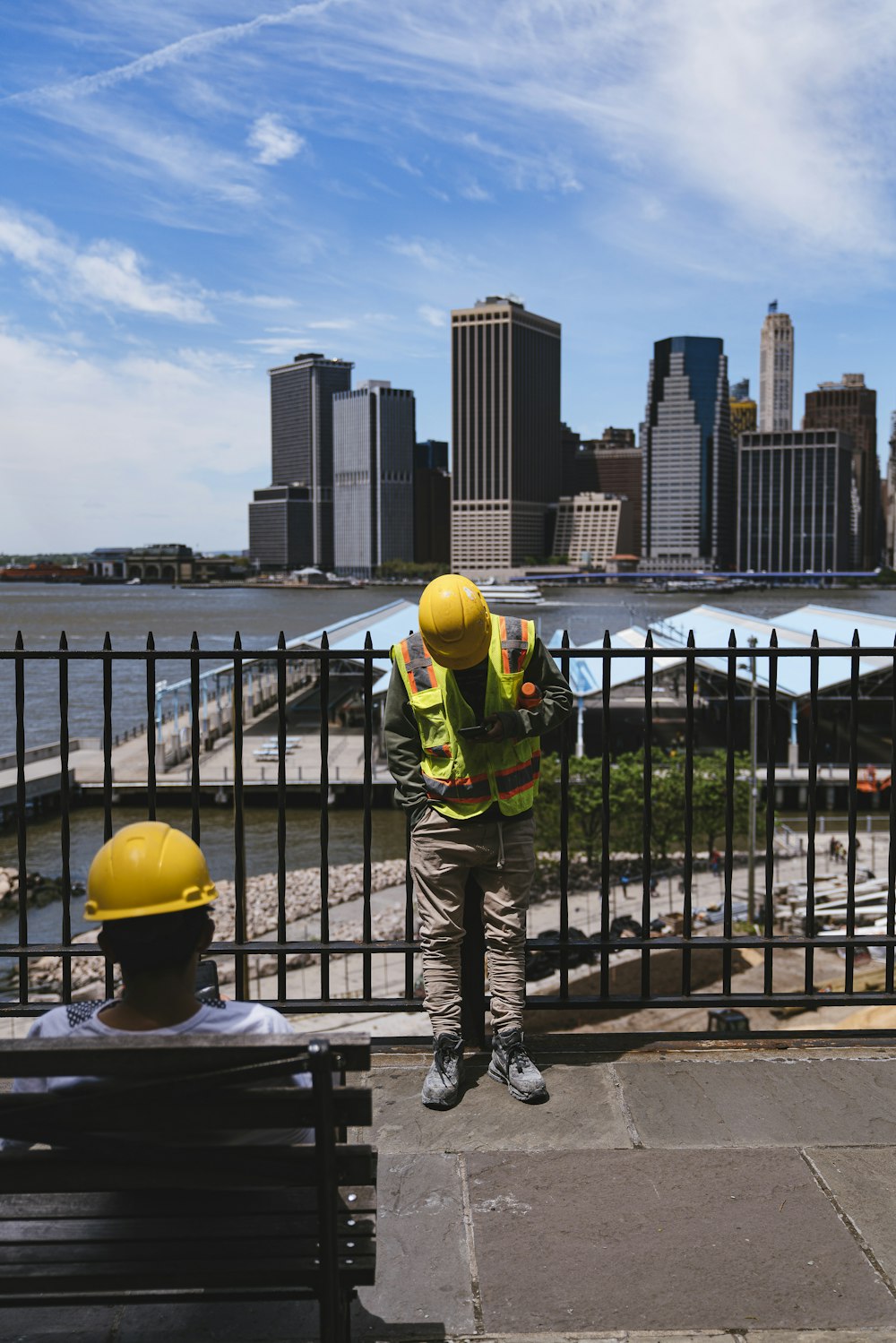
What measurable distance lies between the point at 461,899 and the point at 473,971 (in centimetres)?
46

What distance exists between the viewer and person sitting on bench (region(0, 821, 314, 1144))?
7.36 feet

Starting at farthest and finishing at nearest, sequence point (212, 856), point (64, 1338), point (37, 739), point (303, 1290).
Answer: point (37, 739) → point (212, 856) → point (64, 1338) → point (303, 1290)

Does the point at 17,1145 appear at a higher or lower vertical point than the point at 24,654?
lower

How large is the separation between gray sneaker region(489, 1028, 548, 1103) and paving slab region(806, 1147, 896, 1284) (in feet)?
2.97

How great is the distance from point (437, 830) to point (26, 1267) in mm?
2172

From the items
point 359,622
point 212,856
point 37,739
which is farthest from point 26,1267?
point 359,622

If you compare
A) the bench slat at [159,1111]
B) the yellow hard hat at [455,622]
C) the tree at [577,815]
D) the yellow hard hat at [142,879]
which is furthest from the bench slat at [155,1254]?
the tree at [577,815]

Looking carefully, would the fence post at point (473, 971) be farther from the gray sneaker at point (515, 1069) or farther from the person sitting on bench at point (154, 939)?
the person sitting on bench at point (154, 939)

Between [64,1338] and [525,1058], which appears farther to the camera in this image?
[525,1058]

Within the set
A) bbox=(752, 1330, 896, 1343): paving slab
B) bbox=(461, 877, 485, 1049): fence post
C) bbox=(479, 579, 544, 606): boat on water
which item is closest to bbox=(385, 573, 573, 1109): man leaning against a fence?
bbox=(461, 877, 485, 1049): fence post

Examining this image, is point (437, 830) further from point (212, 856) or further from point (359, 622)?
point (359, 622)

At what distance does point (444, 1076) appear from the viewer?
4.08m

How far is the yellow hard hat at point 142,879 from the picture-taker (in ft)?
7.35

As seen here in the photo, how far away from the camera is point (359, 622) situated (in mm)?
65562
